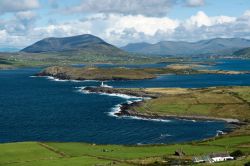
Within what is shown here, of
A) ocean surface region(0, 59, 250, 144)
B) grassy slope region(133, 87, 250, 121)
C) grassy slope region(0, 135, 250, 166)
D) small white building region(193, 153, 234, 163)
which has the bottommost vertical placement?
ocean surface region(0, 59, 250, 144)

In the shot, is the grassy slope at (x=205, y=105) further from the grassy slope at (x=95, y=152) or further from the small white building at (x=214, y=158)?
the small white building at (x=214, y=158)

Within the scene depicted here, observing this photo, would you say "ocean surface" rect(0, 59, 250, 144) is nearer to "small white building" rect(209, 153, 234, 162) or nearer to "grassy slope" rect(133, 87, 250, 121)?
"grassy slope" rect(133, 87, 250, 121)

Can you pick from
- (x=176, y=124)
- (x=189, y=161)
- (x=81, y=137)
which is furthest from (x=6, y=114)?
(x=189, y=161)

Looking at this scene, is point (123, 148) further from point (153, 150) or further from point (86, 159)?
point (86, 159)

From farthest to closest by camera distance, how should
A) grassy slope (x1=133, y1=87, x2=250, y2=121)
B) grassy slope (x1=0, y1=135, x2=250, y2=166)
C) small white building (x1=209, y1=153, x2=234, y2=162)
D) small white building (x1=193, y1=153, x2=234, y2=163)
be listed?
grassy slope (x1=133, y1=87, x2=250, y2=121) → grassy slope (x1=0, y1=135, x2=250, y2=166) → small white building (x1=209, y1=153, x2=234, y2=162) → small white building (x1=193, y1=153, x2=234, y2=163)

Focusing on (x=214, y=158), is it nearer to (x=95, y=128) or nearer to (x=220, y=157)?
(x=220, y=157)

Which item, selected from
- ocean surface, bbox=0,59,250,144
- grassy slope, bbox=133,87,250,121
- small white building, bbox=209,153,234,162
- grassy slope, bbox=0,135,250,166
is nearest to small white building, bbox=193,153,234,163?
small white building, bbox=209,153,234,162

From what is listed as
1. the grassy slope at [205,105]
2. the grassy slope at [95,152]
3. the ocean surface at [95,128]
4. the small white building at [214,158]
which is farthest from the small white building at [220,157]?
the grassy slope at [205,105]
